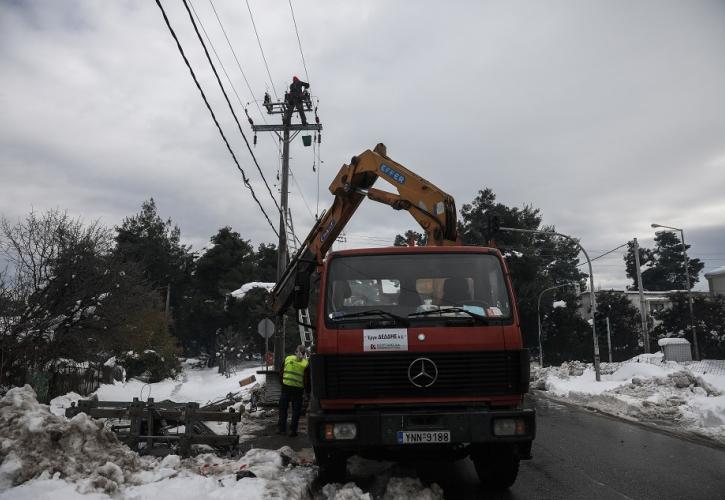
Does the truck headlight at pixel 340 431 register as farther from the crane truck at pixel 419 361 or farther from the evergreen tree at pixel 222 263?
the evergreen tree at pixel 222 263

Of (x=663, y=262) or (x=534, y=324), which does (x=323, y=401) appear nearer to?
(x=534, y=324)

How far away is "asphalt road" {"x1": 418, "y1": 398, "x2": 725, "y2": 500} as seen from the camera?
5.67m

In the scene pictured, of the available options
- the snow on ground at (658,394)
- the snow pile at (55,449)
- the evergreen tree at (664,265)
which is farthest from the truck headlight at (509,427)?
the evergreen tree at (664,265)

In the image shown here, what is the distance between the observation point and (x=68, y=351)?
1462 cm

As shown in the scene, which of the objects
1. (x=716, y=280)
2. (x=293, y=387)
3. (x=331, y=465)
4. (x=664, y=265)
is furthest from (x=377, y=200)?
(x=664, y=265)

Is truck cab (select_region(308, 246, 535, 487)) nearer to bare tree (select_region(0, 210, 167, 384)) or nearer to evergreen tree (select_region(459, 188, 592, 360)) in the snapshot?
bare tree (select_region(0, 210, 167, 384))

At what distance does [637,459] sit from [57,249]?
1511 centimetres

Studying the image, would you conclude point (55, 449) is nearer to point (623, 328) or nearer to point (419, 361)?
point (419, 361)

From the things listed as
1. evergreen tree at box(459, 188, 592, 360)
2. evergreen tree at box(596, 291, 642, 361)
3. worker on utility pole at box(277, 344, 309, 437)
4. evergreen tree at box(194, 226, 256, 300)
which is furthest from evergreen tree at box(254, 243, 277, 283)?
worker on utility pole at box(277, 344, 309, 437)

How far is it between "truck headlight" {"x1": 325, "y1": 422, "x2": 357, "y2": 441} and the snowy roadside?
510mm

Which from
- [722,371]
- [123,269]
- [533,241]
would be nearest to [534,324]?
[533,241]

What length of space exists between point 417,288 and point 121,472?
136 inches

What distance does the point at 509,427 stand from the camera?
4906 millimetres

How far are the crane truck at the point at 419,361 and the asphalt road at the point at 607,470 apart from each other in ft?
1.48
